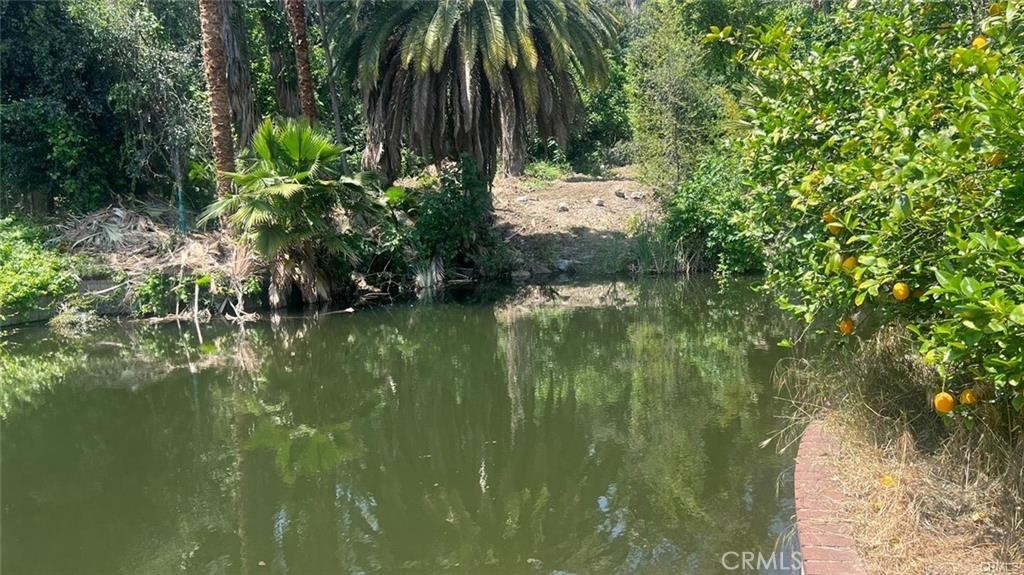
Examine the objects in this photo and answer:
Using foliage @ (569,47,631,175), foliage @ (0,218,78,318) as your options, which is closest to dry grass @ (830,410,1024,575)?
foliage @ (0,218,78,318)

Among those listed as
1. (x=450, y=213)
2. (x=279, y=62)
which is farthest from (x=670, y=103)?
(x=279, y=62)

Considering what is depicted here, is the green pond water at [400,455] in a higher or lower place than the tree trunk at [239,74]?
lower

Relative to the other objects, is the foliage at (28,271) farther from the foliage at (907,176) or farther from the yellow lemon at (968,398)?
the yellow lemon at (968,398)

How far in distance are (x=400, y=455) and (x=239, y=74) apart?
15338 mm

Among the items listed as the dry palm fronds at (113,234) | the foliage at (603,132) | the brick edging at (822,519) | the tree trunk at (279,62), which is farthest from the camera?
the foliage at (603,132)

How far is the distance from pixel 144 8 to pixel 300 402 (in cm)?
1408

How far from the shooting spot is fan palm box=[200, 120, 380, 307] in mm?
14320

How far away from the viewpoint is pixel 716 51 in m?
24.3

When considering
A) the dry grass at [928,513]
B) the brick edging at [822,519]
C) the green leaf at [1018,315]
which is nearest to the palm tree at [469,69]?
the brick edging at [822,519]

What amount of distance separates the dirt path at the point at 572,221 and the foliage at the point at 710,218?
5.82ft

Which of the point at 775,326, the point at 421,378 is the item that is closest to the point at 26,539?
the point at 421,378

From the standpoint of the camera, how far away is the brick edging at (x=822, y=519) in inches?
142

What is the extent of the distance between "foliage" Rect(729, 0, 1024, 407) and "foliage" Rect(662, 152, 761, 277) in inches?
438

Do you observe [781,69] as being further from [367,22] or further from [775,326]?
[367,22]
